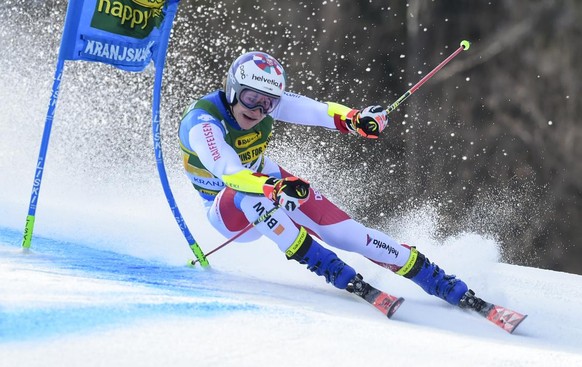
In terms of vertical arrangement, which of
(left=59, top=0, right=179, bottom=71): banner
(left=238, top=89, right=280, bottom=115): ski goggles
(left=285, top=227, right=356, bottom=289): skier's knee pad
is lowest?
(left=285, top=227, right=356, bottom=289): skier's knee pad

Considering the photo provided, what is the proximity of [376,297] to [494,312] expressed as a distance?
0.49m

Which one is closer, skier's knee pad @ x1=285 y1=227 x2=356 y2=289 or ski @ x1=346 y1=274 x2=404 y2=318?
ski @ x1=346 y1=274 x2=404 y2=318

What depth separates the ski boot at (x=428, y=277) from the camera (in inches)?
143

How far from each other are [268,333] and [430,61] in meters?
8.13

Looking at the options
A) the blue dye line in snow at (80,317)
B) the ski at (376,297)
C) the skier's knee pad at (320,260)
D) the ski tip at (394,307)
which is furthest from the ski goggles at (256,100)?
the blue dye line in snow at (80,317)

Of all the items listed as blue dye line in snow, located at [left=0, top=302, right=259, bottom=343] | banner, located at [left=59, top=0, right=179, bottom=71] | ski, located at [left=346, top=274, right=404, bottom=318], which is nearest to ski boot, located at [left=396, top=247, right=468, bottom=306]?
ski, located at [left=346, top=274, right=404, bottom=318]

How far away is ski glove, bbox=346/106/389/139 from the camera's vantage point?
3836 mm

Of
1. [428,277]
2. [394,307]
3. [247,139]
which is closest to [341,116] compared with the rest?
[247,139]

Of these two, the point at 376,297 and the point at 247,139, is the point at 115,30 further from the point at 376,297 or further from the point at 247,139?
the point at 376,297

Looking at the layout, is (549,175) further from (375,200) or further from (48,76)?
(48,76)

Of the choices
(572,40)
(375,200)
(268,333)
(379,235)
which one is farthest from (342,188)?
(268,333)

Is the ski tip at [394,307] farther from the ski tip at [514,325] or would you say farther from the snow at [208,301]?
the ski tip at [514,325]

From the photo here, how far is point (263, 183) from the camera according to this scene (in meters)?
3.24

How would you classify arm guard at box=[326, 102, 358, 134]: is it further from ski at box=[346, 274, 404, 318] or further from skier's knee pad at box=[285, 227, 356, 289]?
ski at box=[346, 274, 404, 318]
